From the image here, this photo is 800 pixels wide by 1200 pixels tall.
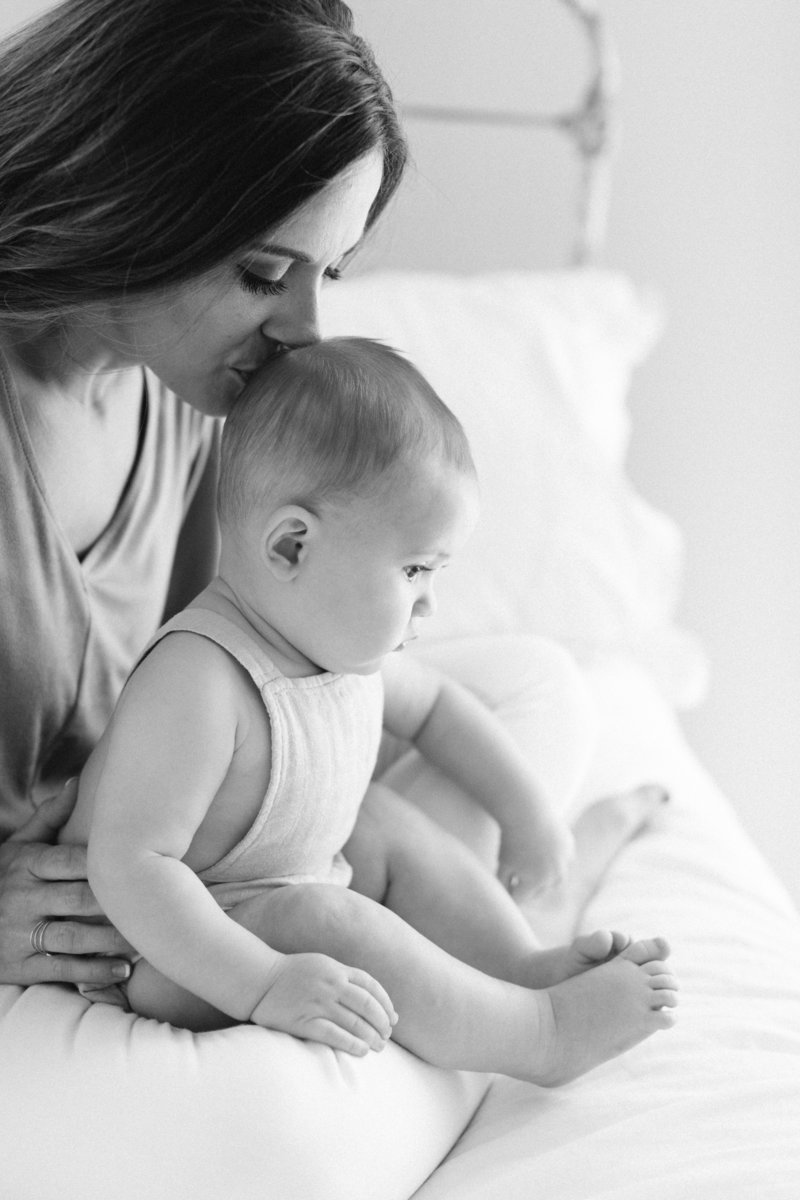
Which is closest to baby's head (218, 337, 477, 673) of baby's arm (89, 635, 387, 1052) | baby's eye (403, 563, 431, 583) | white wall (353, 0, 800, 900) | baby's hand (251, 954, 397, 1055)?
baby's eye (403, 563, 431, 583)

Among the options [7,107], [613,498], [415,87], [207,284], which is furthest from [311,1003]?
[415,87]

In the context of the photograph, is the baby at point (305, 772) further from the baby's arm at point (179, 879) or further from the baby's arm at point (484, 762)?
the baby's arm at point (484, 762)

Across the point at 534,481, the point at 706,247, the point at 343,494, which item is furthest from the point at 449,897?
the point at 706,247

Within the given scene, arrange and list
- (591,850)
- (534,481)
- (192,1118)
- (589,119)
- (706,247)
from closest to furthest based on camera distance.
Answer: (192,1118)
(591,850)
(534,481)
(589,119)
(706,247)

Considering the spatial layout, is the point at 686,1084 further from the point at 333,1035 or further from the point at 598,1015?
the point at 333,1035

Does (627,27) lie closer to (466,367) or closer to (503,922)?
→ (466,367)

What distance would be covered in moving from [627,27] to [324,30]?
145 cm

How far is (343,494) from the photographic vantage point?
839mm

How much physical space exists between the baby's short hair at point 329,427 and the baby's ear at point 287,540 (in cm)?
1

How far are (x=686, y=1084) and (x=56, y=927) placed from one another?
1.39 feet

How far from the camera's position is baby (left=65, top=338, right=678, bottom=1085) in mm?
798

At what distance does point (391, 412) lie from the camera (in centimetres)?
84

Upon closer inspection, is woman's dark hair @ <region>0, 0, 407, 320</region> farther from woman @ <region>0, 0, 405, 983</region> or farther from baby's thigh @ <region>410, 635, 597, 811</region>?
baby's thigh @ <region>410, 635, 597, 811</region>

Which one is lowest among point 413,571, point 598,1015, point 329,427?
point 598,1015
